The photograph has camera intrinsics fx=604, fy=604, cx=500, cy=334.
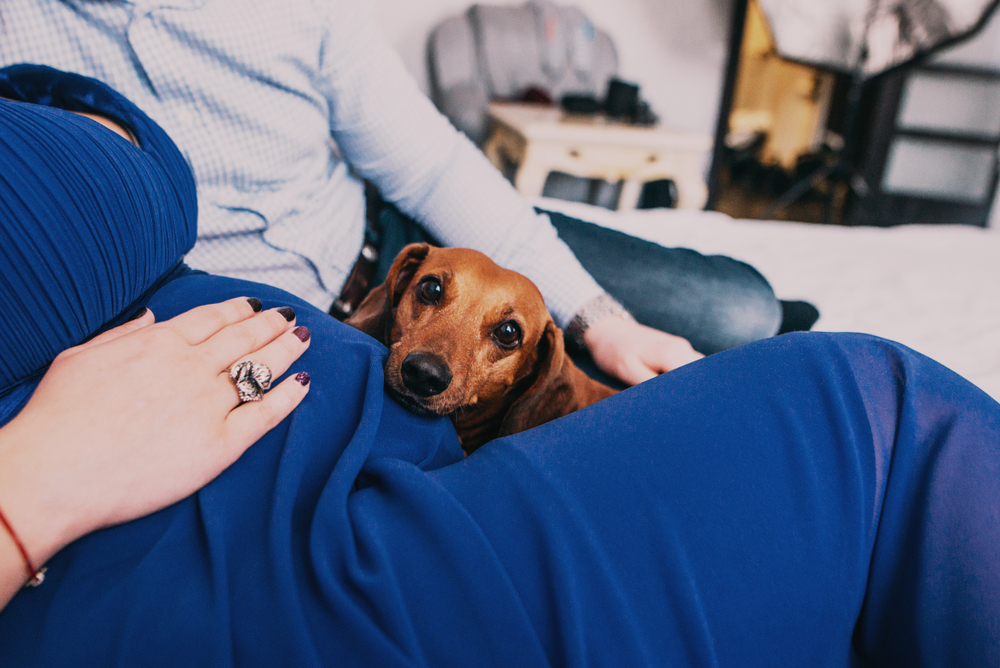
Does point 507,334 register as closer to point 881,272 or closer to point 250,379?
point 250,379

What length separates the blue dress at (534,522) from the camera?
1.28ft

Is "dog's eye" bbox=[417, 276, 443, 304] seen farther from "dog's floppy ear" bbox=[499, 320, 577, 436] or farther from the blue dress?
the blue dress

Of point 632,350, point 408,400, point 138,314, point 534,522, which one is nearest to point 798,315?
point 632,350

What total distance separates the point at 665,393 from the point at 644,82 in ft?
12.6

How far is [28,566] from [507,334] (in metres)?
0.63

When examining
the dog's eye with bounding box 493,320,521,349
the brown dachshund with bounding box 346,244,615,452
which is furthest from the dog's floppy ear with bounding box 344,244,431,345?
the dog's eye with bounding box 493,320,521,349

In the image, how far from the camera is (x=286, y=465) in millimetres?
460

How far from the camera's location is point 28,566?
1.24 ft

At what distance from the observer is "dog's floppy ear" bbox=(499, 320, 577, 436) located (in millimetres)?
865

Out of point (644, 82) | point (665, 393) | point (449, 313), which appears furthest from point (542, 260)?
point (644, 82)

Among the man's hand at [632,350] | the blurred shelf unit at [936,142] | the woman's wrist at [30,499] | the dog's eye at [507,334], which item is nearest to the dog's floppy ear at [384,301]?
the dog's eye at [507,334]

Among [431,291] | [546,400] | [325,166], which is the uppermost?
[325,166]

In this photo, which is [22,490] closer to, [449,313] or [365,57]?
[449,313]

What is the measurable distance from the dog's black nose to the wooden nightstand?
2.04 metres
